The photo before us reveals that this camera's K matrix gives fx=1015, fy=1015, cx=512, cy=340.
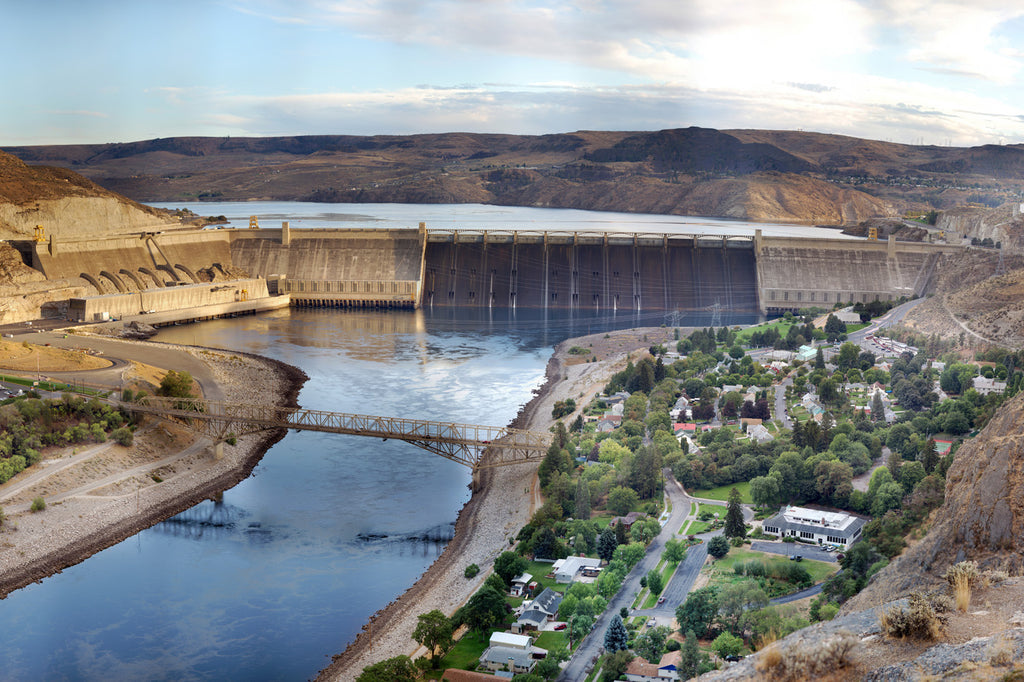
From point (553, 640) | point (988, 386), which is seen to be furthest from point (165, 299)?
point (553, 640)

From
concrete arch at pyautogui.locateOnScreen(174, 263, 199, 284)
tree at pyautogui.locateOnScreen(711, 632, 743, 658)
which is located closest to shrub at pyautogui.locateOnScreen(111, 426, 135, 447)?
tree at pyautogui.locateOnScreen(711, 632, 743, 658)

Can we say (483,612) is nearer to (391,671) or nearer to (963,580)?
(391,671)

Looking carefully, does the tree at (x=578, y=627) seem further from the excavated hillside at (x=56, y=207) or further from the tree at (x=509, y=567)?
the excavated hillside at (x=56, y=207)

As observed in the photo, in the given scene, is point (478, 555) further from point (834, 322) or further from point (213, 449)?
point (834, 322)

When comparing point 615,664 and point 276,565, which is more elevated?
point 615,664

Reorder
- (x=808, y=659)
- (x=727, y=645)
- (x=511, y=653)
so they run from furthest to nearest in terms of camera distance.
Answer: (x=511, y=653), (x=727, y=645), (x=808, y=659)

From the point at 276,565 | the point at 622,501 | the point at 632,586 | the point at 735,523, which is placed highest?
the point at 735,523
